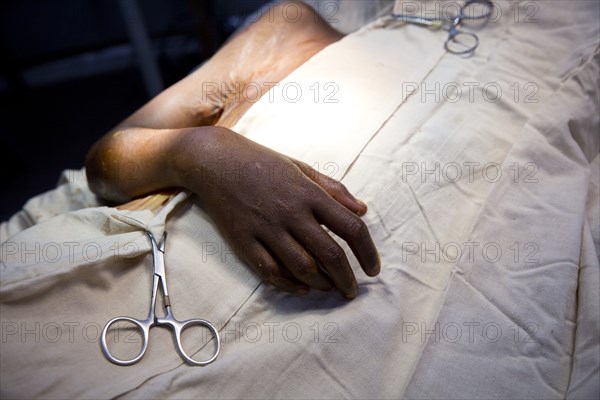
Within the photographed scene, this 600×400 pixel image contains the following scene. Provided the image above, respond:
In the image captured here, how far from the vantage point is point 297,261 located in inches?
28.4

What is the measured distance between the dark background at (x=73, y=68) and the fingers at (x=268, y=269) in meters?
1.80

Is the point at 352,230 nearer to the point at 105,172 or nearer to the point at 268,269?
the point at 268,269

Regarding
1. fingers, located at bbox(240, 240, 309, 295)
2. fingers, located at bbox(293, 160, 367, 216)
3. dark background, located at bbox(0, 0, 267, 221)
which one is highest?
fingers, located at bbox(293, 160, 367, 216)

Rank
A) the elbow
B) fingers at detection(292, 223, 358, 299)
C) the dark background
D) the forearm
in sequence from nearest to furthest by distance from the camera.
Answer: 1. fingers at detection(292, 223, 358, 299)
2. the forearm
3. the elbow
4. the dark background

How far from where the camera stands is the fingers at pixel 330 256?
0.72 m

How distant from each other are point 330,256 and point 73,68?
2.81m

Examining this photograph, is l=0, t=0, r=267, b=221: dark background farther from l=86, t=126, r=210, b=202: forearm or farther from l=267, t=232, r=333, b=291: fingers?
l=267, t=232, r=333, b=291: fingers

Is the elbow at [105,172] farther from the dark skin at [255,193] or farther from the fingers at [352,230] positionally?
the fingers at [352,230]

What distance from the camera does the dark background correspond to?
236 centimetres

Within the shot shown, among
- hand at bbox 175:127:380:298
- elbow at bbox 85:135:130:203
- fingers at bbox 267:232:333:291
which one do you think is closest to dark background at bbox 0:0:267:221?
elbow at bbox 85:135:130:203

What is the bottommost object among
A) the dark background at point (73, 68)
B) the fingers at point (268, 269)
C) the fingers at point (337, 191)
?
the dark background at point (73, 68)

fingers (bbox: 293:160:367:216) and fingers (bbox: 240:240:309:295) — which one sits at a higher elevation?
fingers (bbox: 293:160:367:216)

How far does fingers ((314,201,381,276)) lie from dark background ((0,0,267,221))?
71.9 inches

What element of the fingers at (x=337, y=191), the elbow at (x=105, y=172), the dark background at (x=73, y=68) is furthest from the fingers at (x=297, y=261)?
the dark background at (x=73, y=68)
